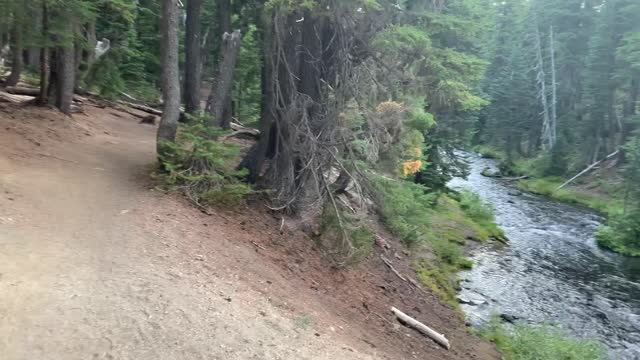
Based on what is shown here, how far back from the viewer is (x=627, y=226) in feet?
82.8

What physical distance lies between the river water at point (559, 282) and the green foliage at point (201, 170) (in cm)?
715

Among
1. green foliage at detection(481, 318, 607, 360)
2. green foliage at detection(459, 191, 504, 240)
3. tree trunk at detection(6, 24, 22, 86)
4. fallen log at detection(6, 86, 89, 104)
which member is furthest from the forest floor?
green foliage at detection(459, 191, 504, 240)

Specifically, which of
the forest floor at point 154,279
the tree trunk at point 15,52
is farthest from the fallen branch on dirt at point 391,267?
the tree trunk at point 15,52

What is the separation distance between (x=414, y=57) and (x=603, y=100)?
35368 mm

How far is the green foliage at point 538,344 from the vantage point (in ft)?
39.1

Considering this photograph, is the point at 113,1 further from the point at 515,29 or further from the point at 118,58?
the point at 515,29

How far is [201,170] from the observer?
35.5 feet

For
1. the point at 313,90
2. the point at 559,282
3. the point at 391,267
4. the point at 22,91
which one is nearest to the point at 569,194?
the point at 559,282

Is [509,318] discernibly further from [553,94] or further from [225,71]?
[553,94]

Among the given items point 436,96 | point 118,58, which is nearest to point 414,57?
point 436,96

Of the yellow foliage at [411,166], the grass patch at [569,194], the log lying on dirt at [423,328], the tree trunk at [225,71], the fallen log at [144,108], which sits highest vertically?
the tree trunk at [225,71]

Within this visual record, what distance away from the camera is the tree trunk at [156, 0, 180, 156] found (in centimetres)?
1148

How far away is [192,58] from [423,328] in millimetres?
11905

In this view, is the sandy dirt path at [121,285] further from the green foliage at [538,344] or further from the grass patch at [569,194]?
the grass patch at [569,194]
